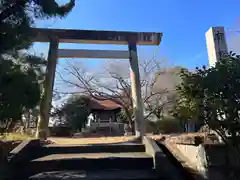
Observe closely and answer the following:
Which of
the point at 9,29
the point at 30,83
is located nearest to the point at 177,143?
the point at 30,83

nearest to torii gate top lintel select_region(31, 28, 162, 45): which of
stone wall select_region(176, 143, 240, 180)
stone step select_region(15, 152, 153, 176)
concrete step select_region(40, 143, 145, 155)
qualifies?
concrete step select_region(40, 143, 145, 155)

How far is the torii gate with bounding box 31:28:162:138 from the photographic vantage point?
8.38m

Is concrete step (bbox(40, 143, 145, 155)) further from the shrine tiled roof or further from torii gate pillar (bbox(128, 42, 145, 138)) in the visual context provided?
the shrine tiled roof

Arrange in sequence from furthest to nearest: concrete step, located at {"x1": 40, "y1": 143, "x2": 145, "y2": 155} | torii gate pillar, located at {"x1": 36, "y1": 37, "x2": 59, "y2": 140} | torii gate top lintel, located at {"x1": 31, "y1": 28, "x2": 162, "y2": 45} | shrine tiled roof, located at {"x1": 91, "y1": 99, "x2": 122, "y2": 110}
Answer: shrine tiled roof, located at {"x1": 91, "y1": 99, "x2": 122, "y2": 110} < torii gate top lintel, located at {"x1": 31, "y1": 28, "x2": 162, "y2": 45} < torii gate pillar, located at {"x1": 36, "y1": 37, "x2": 59, "y2": 140} < concrete step, located at {"x1": 40, "y1": 143, "x2": 145, "y2": 155}

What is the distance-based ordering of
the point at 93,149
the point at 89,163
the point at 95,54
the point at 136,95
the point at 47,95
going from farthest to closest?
1. the point at 95,54
2. the point at 136,95
3. the point at 47,95
4. the point at 93,149
5. the point at 89,163

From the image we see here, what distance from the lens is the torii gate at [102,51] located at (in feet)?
27.5

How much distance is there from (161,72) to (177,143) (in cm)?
999

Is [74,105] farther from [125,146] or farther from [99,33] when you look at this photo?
[125,146]

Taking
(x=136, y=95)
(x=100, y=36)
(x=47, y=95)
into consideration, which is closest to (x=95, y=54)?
(x=100, y=36)

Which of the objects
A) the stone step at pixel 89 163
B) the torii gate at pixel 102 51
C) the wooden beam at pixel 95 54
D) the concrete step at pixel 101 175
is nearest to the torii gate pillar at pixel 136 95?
the torii gate at pixel 102 51

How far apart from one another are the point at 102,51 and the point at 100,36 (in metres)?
0.61

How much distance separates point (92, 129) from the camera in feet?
60.1

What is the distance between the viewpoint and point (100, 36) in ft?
29.6

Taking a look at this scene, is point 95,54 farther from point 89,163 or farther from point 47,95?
point 89,163
